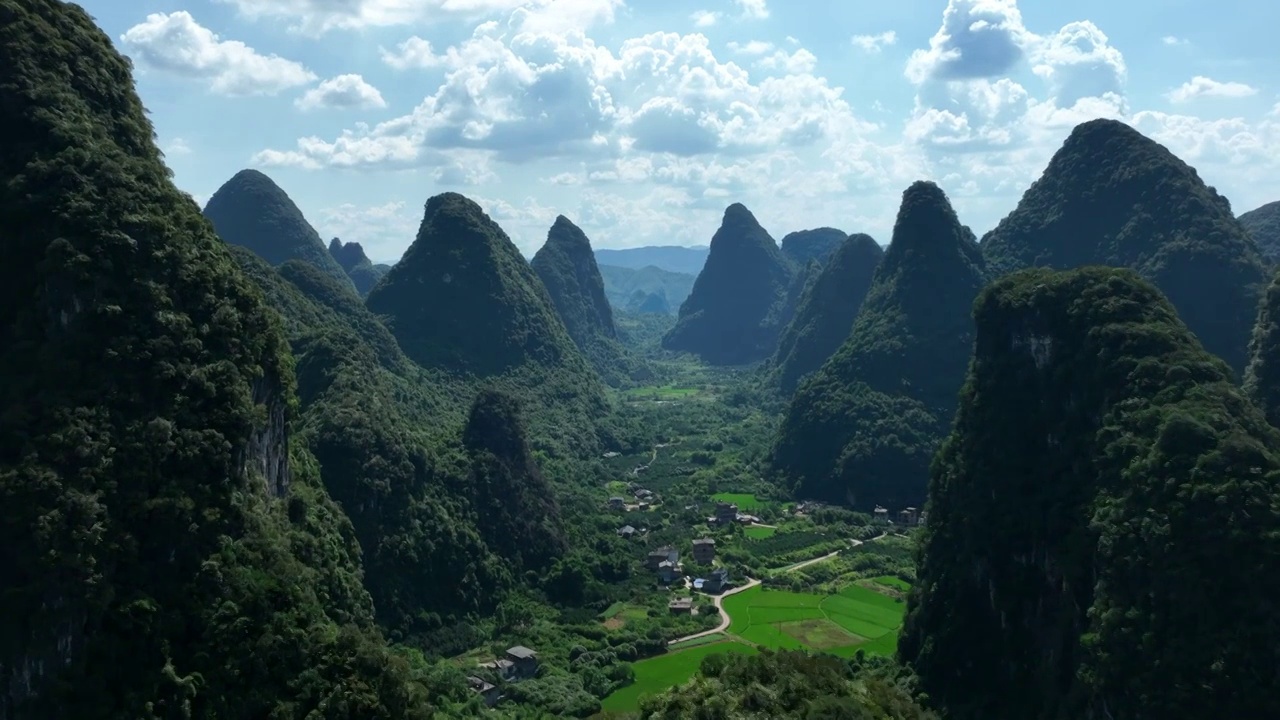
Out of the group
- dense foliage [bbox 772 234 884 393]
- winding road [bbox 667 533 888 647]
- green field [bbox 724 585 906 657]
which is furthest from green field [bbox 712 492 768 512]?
dense foliage [bbox 772 234 884 393]

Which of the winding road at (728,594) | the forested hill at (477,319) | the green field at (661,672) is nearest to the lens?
the green field at (661,672)

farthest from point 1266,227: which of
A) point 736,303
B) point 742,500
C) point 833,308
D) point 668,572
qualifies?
point 736,303

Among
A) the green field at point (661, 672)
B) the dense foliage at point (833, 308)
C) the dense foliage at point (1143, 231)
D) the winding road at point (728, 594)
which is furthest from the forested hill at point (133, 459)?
the dense foliage at point (833, 308)

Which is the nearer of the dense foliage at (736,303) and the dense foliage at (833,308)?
the dense foliage at (833,308)

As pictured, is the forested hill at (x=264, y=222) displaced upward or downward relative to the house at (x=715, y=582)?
upward

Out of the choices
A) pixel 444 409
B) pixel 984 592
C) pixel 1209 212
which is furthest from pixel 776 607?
pixel 1209 212

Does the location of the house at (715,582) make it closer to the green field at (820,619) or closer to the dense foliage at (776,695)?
the green field at (820,619)
